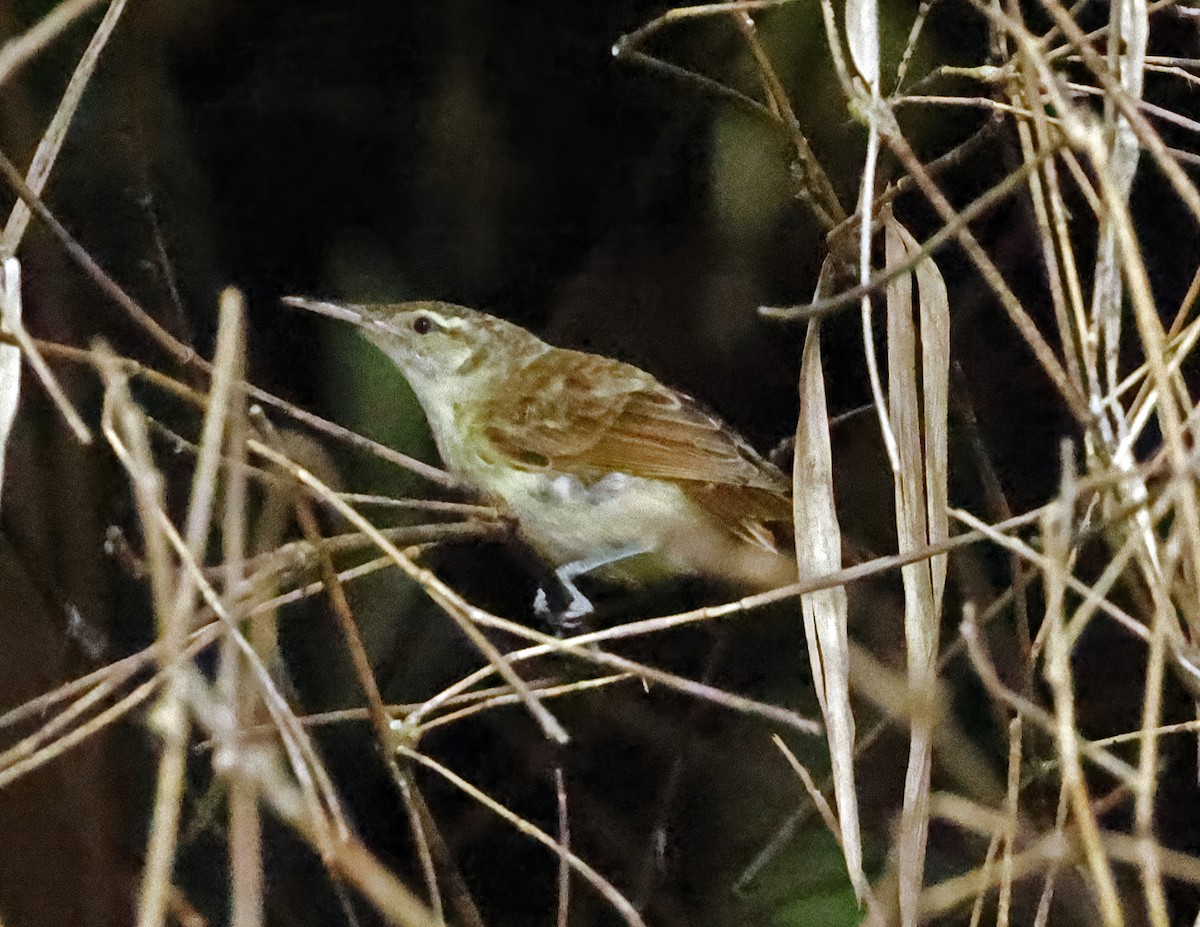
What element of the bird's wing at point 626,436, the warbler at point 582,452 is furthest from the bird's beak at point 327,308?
the bird's wing at point 626,436

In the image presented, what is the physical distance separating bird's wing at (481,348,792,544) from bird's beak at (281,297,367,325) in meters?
0.18

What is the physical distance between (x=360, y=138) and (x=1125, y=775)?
0.80 m

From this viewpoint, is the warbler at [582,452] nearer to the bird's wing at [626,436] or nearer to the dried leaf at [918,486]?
the bird's wing at [626,436]

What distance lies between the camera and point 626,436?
110cm

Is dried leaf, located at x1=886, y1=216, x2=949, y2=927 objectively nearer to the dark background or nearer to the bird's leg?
the dark background

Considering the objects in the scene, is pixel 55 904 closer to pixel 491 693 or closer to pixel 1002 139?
pixel 491 693

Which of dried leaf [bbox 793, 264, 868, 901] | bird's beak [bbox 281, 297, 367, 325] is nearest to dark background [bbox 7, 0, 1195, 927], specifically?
bird's beak [bbox 281, 297, 367, 325]

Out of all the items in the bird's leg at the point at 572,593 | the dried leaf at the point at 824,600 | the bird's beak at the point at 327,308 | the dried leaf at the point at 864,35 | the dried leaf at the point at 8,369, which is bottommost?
the bird's leg at the point at 572,593

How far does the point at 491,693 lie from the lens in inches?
35.3

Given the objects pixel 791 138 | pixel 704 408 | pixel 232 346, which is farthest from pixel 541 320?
pixel 232 346

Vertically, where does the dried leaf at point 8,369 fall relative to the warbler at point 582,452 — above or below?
above

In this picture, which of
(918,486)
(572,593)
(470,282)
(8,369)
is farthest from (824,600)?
(8,369)

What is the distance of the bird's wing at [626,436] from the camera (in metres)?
1.04

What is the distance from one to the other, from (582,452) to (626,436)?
0.05 meters
